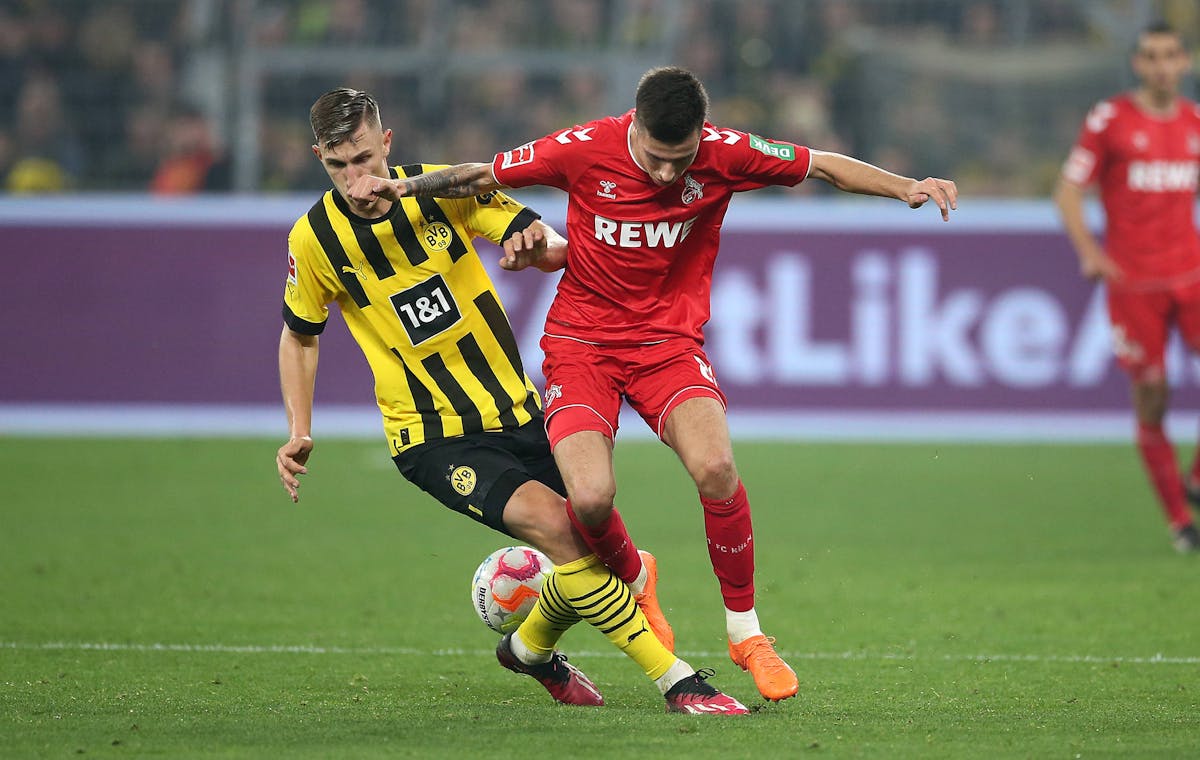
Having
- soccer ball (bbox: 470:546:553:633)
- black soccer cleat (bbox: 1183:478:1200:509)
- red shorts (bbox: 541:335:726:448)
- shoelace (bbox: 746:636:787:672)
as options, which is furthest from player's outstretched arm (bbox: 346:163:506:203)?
black soccer cleat (bbox: 1183:478:1200:509)

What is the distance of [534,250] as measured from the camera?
5551 millimetres

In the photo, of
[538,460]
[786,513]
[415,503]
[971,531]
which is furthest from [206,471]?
[538,460]

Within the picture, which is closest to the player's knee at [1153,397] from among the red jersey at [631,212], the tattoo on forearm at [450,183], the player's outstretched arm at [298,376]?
the red jersey at [631,212]

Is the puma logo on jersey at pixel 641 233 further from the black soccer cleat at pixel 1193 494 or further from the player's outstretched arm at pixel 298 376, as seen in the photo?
the black soccer cleat at pixel 1193 494

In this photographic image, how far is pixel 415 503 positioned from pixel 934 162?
6.22 meters

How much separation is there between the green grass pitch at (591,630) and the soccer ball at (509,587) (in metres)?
0.26

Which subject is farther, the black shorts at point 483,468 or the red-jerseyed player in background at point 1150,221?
the red-jerseyed player in background at point 1150,221

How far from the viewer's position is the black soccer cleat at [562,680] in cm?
553

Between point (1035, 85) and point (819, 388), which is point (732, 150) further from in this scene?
point (1035, 85)

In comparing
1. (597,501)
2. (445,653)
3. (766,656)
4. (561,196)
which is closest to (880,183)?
(597,501)

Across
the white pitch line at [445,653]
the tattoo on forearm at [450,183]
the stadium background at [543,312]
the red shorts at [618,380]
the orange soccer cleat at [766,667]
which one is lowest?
the stadium background at [543,312]

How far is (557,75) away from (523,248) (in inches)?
380

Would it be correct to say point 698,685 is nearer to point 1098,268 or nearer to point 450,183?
point 450,183

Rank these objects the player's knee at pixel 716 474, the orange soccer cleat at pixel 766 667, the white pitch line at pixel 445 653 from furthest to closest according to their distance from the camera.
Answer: the white pitch line at pixel 445 653, the player's knee at pixel 716 474, the orange soccer cleat at pixel 766 667
